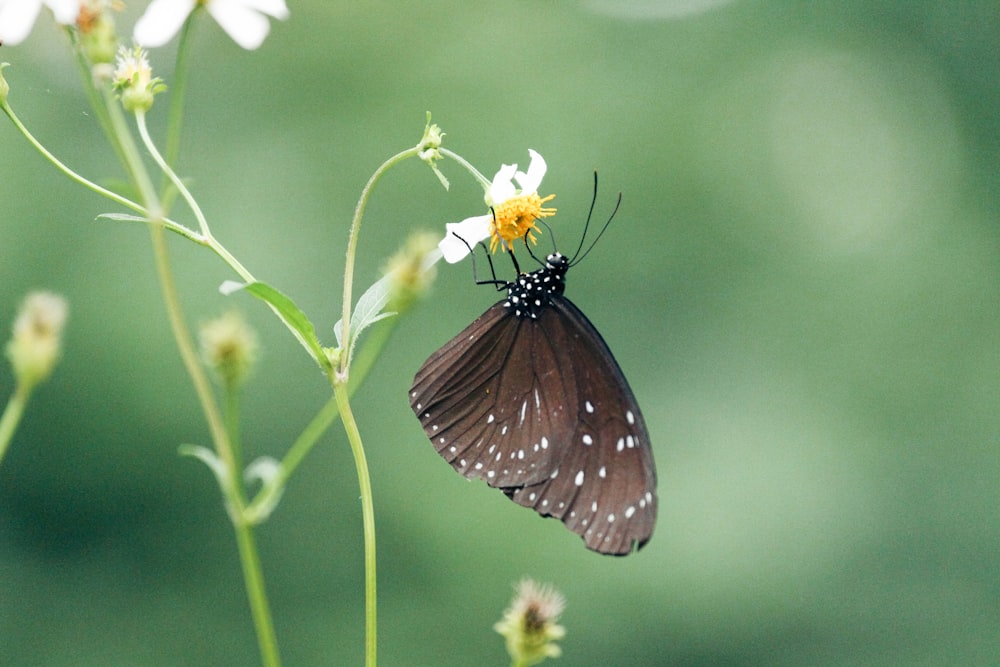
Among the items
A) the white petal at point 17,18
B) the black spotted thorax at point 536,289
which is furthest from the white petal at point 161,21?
the black spotted thorax at point 536,289

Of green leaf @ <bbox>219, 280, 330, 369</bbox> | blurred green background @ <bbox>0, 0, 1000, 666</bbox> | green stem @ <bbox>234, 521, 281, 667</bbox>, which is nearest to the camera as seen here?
green stem @ <bbox>234, 521, 281, 667</bbox>

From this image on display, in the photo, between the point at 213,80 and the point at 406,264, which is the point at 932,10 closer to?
the point at 213,80

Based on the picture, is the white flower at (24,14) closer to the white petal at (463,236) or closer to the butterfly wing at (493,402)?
the white petal at (463,236)

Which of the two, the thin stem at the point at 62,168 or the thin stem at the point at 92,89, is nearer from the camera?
the thin stem at the point at 92,89

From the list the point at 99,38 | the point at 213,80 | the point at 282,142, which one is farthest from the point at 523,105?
the point at 99,38

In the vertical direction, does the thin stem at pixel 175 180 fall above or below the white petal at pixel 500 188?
below

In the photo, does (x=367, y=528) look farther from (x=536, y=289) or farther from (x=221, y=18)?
(x=536, y=289)

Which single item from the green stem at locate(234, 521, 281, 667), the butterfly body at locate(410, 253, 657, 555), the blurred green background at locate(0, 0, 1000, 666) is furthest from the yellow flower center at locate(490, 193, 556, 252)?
the blurred green background at locate(0, 0, 1000, 666)

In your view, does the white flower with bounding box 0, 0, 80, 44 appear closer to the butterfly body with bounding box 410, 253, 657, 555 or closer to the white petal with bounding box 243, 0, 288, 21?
the white petal with bounding box 243, 0, 288, 21

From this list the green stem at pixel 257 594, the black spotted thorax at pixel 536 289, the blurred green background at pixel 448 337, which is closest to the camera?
the green stem at pixel 257 594
